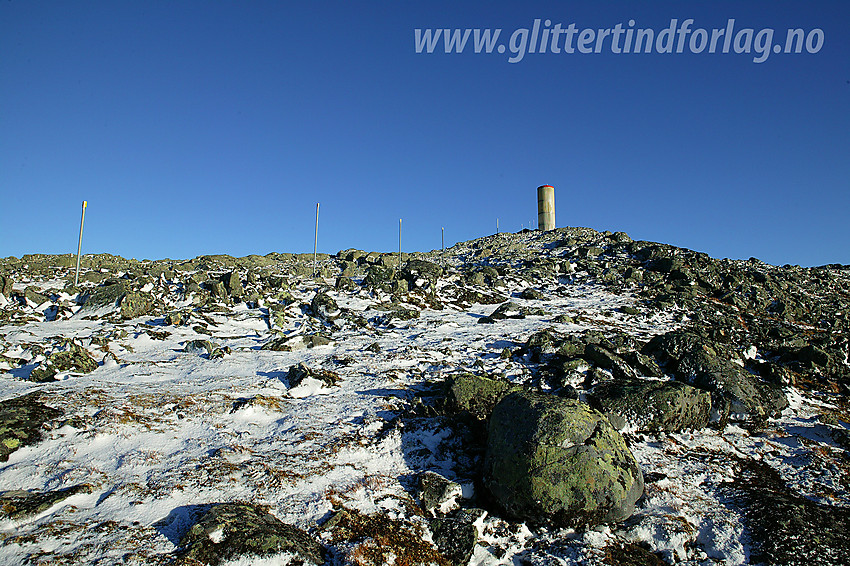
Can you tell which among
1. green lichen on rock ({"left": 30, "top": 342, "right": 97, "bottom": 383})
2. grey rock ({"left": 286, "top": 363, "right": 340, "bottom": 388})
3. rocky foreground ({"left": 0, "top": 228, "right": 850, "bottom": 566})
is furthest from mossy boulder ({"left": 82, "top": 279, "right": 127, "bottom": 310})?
grey rock ({"left": 286, "top": 363, "right": 340, "bottom": 388})

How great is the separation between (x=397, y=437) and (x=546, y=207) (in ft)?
102

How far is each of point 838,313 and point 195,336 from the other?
977 inches

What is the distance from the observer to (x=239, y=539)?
4516 mm

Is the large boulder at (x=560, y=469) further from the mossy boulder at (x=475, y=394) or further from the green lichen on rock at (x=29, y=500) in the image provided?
the green lichen on rock at (x=29, y=500)

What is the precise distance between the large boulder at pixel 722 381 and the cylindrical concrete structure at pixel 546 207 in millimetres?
24732

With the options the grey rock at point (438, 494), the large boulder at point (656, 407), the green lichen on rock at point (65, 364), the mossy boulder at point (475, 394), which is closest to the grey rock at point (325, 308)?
the green lichen on rock at point (65, 364)

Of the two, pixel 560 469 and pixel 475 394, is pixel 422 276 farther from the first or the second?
pixel 560 469

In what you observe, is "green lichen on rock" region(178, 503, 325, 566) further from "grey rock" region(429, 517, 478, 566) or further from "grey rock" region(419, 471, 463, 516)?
"grey rock" region(419, 471, 463, 516)

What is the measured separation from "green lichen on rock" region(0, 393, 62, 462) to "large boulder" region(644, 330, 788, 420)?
1128cm

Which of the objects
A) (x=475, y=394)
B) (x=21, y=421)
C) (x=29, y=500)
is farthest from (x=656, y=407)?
(x=21, y=421)

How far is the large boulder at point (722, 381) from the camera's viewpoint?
→ 29.5 feet

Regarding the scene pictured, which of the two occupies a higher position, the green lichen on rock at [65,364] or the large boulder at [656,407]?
the green lichen on rock at [65,364]

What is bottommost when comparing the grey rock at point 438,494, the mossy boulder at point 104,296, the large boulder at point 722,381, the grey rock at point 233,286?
the grey rock at point 438,494

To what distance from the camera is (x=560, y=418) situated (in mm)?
5992
